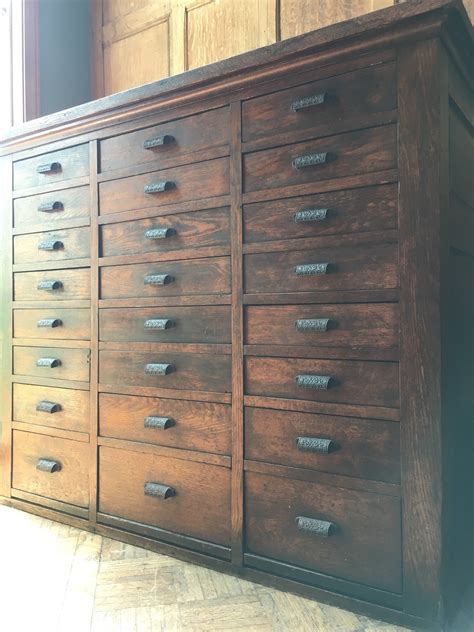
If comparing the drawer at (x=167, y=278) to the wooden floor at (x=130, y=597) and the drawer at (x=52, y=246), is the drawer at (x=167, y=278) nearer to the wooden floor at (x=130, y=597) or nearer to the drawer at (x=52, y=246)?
the drawer at (x=52, y=246)

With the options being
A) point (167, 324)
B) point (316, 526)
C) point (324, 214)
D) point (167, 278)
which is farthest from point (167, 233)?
point (316, 526)

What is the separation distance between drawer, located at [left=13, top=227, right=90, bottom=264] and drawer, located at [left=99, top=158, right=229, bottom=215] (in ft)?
0.47

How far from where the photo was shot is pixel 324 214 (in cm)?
137

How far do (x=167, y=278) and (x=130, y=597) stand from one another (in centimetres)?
89

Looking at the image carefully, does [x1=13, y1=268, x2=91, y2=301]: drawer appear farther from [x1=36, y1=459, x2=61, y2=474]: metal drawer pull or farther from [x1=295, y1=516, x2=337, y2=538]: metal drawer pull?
[x1=295, y1=516, x2=337, y2=538]: metal drawer pull

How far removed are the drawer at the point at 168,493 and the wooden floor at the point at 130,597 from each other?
11 cm

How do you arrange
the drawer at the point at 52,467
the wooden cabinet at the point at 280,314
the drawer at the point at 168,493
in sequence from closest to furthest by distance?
the wooden cabinet at the point at 280,314 → the drawer at the point at 168,493 → the drawer at the point at 52,467

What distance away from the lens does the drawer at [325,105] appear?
1.32 m

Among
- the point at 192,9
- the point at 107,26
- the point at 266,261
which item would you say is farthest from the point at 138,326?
the point at 107,26

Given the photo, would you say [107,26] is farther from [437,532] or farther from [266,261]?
[437,532]

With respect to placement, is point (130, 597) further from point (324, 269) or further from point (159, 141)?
point (159, 141)

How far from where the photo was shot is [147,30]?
2.44 metres

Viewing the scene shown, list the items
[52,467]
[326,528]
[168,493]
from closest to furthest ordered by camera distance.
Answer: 1. [326,528]
2. [168,493]
3. [52,467]

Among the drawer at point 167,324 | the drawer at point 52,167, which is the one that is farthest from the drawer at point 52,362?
the drawer at point 52,167
